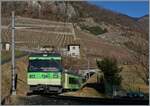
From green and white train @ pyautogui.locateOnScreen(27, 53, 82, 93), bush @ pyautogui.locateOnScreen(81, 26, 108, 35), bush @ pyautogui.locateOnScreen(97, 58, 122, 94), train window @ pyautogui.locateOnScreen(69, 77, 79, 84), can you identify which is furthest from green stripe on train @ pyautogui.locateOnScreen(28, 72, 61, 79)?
bush @ pyautogui.locateOnScreen(81, 26, 108, 35)

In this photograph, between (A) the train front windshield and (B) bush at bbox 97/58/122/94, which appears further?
(B) bush at bbox 97/58/122/94

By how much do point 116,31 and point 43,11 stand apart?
27663mm

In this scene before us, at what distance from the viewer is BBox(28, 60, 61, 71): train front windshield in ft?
99.6

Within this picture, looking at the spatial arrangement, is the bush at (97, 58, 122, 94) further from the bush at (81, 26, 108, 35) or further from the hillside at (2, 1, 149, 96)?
the bush at (81, 26, 108, 35)

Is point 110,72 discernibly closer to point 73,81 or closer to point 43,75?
point 73,81

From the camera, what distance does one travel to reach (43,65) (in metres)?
30.4

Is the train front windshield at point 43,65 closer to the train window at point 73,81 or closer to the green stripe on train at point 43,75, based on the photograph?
the green stripe on train at point 43,75

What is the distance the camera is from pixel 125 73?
58250mm

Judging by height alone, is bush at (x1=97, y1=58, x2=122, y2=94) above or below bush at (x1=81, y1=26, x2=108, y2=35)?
below

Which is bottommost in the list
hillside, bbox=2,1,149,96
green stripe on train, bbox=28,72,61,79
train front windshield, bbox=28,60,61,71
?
green stripe on train, bbox=28,72,61,79

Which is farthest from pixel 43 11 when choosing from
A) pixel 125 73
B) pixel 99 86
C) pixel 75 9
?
pixel 99 86

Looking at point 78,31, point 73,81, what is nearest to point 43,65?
point 73,81

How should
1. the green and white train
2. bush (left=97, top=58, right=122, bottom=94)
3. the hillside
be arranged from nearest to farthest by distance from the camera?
the green and white train, bush (left=97, top=58, right=122, bottom=94), the hillside

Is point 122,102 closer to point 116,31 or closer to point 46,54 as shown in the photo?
point 46,54
